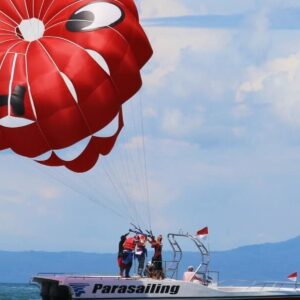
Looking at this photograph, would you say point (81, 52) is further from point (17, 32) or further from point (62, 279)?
point (62, 279)

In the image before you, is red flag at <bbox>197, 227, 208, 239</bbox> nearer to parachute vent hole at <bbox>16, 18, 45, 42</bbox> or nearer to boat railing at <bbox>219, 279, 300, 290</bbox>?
boat railing at <bbox>219, 279, 300, 290</bbox>

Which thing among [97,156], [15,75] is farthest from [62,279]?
[15,75]

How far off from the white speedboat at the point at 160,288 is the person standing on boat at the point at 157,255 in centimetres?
32

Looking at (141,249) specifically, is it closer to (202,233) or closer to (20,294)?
(202,233)

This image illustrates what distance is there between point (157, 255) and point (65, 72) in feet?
20.2

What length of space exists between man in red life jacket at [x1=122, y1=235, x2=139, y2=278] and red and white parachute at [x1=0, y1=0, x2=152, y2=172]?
109 inches

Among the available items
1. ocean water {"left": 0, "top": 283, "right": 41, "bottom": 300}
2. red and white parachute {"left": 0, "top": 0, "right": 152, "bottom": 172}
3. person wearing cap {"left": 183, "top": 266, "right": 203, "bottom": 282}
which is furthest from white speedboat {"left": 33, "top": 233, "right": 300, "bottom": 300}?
ocean water {"left": 0, "top": 283, "right": 41, "bottom": 300}

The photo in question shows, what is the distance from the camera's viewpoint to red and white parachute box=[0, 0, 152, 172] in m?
33.1

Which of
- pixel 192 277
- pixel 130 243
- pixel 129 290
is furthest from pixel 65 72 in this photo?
pixel 192 277

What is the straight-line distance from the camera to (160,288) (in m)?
35.6

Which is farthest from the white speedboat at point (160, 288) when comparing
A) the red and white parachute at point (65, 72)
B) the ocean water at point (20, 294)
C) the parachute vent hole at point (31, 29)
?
the ocean water at point (20, 294)

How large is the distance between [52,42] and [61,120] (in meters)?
2.35

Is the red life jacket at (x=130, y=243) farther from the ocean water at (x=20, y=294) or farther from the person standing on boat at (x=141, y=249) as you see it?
the ocean water at (x=20, y=294)

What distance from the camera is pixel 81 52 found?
→ 33625 millimetres
